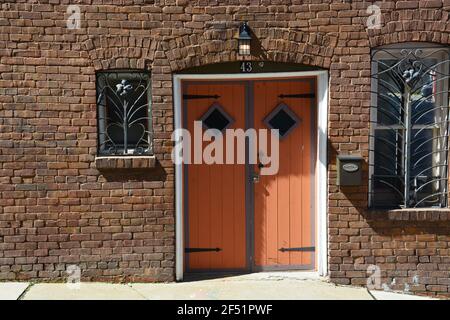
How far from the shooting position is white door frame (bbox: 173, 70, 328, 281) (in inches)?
219

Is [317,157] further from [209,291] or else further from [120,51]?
[120,51]

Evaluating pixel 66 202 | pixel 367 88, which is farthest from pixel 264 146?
pixel 66 202

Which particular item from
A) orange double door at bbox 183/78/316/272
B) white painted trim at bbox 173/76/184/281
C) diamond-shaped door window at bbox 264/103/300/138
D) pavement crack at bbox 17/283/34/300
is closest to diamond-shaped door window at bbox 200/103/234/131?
orange double door at bbox 183/78/316/272

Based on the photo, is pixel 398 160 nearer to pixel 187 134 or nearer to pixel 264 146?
pixel 264 146

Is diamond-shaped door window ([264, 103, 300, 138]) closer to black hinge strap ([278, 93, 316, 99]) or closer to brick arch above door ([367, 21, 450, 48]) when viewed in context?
black hinge strap ([278, 93, 316, 99])

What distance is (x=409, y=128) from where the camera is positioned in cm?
556

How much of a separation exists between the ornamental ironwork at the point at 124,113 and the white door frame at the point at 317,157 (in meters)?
0.35

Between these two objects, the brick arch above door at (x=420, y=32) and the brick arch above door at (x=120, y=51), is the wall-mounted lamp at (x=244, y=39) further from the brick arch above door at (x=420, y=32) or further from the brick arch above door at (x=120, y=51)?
the brick arch above door at (x=420, y=32)

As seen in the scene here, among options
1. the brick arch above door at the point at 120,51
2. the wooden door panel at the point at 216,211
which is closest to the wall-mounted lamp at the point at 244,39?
the wooden door panel at the point at 216,211

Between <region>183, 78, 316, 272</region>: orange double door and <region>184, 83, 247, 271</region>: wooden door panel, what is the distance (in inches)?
0.4

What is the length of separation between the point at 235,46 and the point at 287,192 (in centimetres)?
174

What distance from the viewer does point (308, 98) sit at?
577 cm

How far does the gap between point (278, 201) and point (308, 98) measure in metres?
1.22

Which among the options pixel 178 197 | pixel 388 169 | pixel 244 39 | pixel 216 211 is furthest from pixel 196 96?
pixel 388 169
